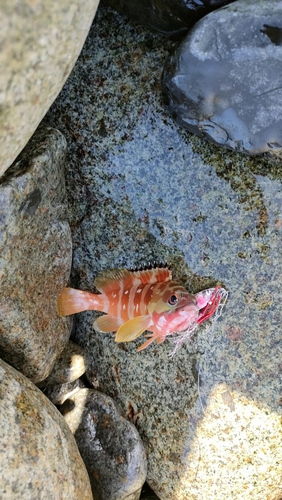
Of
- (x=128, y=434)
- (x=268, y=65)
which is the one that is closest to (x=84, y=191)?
(x=268, y=65)

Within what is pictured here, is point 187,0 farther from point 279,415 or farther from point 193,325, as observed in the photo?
point 279,415

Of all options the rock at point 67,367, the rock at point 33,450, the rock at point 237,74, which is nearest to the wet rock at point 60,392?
the rock at point 67,367

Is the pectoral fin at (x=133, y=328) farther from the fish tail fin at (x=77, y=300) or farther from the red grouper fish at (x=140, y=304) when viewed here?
the fish tail fin at (x=77, y=300)

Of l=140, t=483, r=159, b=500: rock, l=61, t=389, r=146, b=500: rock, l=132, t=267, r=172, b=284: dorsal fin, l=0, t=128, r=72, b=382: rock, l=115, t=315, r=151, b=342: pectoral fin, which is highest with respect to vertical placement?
l=0, t=128, r=72, b=382: rock

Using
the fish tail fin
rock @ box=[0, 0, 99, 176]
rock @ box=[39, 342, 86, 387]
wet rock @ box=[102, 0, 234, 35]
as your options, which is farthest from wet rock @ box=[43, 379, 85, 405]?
wet rock @ box=[102, 0, 234, 35]

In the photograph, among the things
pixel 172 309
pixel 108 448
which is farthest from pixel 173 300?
pixel 108 448

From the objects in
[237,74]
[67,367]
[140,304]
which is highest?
[237,74]

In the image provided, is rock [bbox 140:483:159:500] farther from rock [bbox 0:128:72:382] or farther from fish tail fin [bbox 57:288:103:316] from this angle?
fish tail fin [bbox 57:288:103:316]

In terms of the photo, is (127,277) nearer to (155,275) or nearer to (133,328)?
(155,275)
